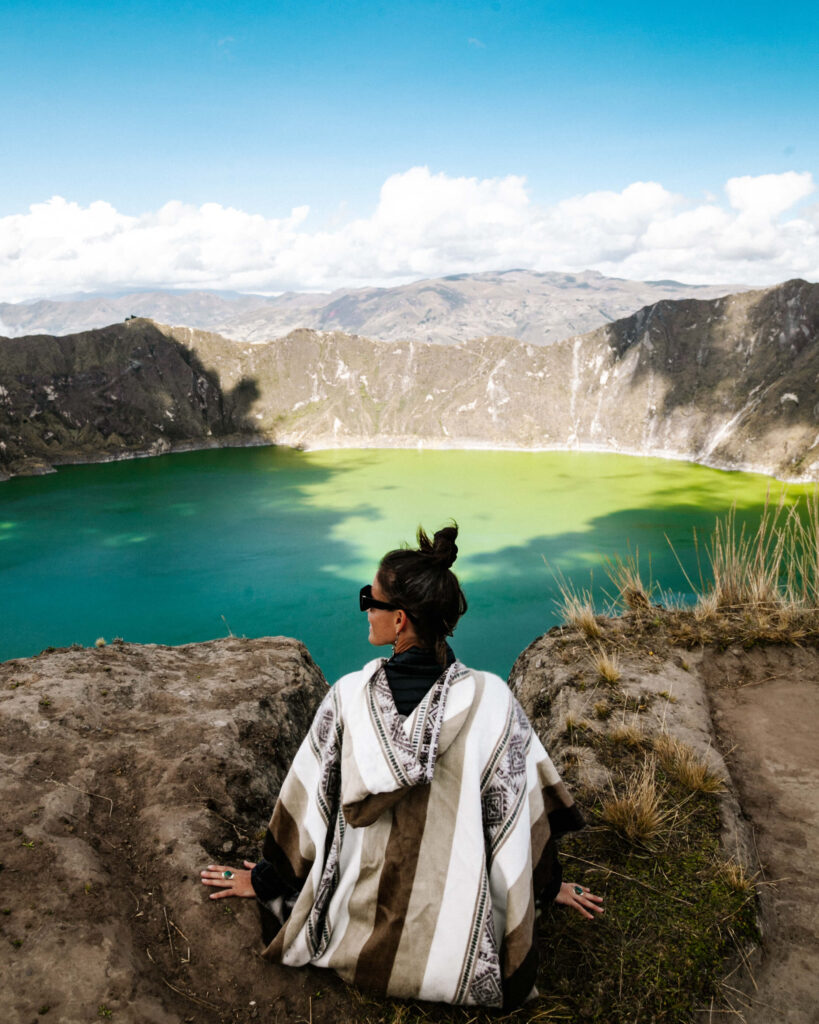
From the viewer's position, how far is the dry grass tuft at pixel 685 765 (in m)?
2.88

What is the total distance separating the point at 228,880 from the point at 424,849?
3.19 feet

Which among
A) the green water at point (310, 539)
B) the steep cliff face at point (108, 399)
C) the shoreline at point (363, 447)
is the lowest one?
the green water at point (310, 539)

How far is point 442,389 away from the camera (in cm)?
7000

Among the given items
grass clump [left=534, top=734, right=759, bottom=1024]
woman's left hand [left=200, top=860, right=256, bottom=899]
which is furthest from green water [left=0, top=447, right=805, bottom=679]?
woman's left hand [left=200, top=860, right=256, bottom=899]

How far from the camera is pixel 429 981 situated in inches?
66.5

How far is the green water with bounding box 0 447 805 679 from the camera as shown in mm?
19891

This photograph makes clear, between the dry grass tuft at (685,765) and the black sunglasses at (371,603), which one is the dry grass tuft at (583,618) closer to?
the dry grass tuft at (685,765)

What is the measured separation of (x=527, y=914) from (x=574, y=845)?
3.18 ft

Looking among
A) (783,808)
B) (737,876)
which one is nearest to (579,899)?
(737,876)

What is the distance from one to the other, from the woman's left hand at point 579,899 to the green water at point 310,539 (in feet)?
20.5

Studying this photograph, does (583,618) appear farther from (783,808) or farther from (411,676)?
(411,676)

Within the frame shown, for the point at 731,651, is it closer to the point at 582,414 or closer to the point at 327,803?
the point at 327,803

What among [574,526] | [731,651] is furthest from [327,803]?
[574,526]

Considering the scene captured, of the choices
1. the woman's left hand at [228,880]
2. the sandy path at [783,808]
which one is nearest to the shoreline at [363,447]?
the sandy path at [783,808]
